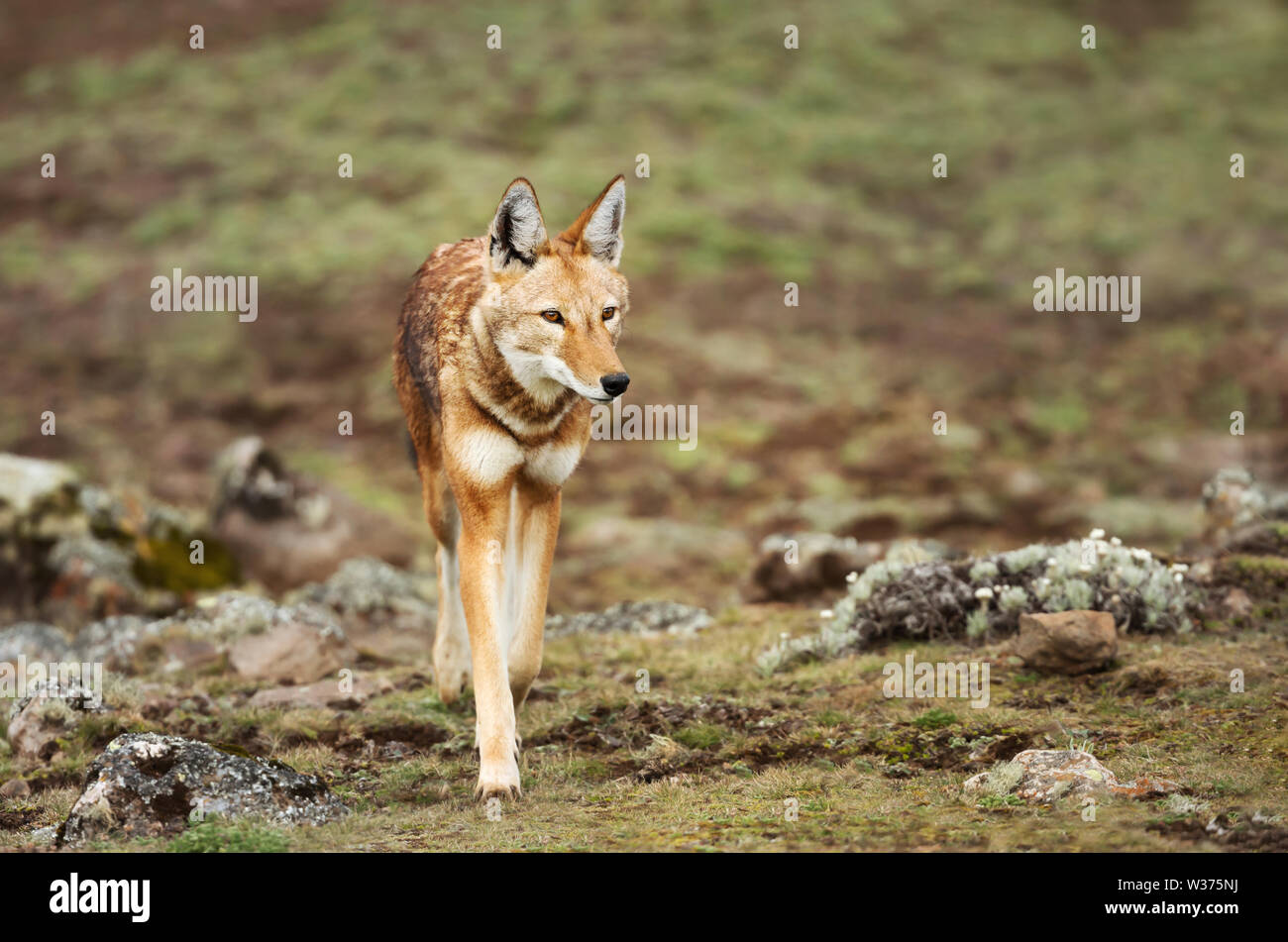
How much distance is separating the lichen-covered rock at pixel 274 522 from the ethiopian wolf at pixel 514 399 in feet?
22.1

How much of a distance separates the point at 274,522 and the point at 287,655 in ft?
15.9

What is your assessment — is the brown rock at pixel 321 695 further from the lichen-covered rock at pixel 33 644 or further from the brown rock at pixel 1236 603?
the brown rock at pixel 1236 603

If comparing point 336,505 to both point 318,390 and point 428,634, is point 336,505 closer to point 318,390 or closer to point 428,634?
point 428,634

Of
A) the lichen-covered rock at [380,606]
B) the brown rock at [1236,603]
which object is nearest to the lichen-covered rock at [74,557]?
the lichen-covered rock at [380,606]

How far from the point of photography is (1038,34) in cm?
3791

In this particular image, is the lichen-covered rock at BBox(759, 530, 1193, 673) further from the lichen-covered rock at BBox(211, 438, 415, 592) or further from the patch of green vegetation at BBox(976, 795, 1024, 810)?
the lichen-covered rock at BBox(211, 438, 415, 592)

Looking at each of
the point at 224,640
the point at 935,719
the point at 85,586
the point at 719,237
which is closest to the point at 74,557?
the point at 85,586

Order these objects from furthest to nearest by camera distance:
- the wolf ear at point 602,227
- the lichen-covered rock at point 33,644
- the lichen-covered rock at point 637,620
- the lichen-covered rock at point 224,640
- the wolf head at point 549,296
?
1. the lichen-covered rock at point 637,620
2. the lichen-covered rock at point 33,644
3. the lichen-covered rock at point 224,640
4. the wolf ear at point 602,227
5. the wolf head at point 549,296

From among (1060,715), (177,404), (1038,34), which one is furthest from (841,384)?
(1038,34)

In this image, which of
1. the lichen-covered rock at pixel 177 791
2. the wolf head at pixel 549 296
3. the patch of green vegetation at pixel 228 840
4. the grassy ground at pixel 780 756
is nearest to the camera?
the patch of green vegetation at pixel 228 840

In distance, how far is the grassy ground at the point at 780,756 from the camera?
6.35 m

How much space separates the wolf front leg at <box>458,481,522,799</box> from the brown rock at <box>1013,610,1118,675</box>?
152 inches

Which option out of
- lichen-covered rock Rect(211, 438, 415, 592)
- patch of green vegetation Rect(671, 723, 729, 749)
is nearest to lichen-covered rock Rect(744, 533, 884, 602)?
patch of green vegetation Rect(671, 723, 729, 749)

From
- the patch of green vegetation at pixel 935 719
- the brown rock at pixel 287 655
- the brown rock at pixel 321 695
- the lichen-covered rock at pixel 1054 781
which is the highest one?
the brown rock at pixel 287 655
